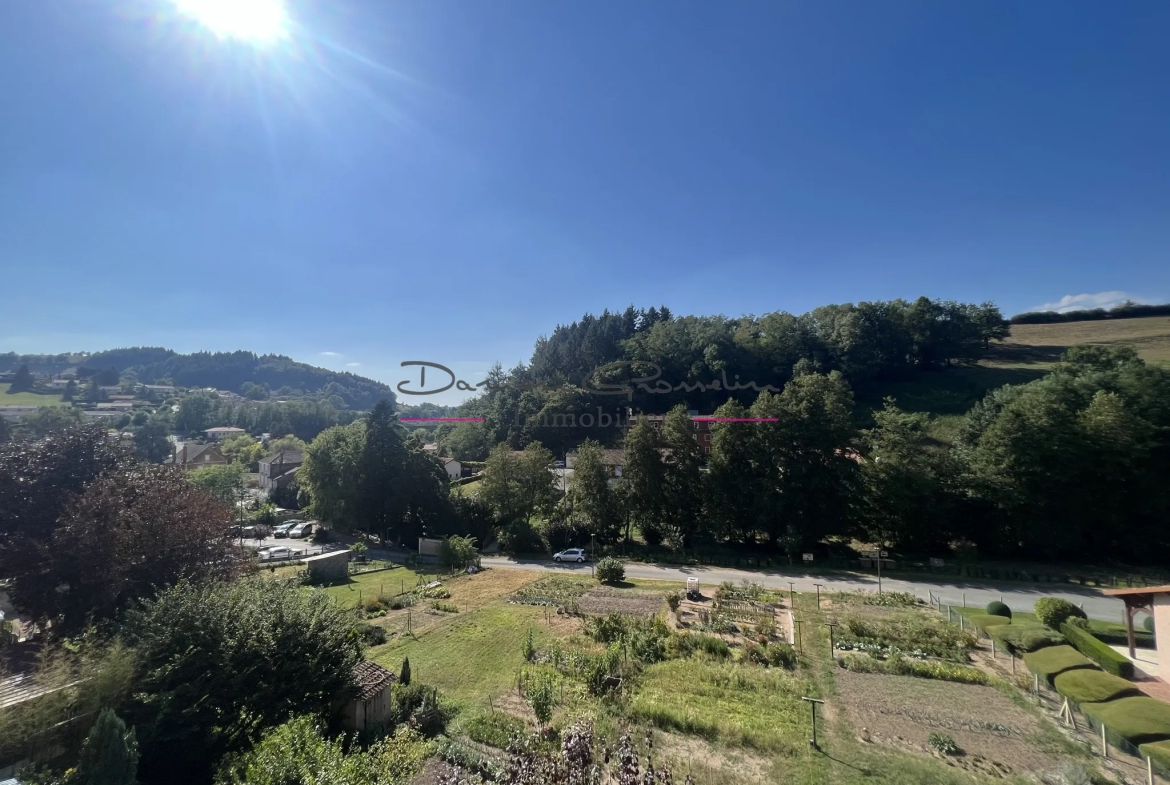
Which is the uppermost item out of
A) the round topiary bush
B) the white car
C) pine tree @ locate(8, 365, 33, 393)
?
pine tree @ locate(8, 365, 33, 393)

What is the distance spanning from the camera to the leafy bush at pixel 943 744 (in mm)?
8992

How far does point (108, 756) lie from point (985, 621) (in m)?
22.8

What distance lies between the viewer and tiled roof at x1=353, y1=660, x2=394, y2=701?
9.84 m

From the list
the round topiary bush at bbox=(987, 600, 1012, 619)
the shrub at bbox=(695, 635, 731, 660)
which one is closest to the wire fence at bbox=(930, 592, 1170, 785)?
the round topiary bush at bbox=(987, 600, 1012, 619)

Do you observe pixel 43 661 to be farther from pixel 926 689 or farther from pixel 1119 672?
pixel 1119 672

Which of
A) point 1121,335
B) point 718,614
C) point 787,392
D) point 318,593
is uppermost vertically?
point 1121,335

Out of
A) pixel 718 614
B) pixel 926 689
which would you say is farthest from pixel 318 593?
pixel 926 689

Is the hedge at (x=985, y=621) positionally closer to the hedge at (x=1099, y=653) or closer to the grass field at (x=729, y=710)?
the hedge at (x=1099, y=653)

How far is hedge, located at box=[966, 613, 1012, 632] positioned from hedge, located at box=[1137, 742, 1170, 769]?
282 inches

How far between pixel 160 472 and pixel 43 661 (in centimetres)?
903

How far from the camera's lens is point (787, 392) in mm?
28828

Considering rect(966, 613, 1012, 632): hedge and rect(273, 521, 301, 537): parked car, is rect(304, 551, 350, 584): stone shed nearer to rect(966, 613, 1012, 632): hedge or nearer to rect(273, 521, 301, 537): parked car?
rect(273, 521, 301, 537): parked car

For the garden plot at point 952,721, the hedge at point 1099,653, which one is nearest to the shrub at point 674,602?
the garden plot at point 952,721

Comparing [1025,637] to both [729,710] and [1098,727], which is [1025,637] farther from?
[729,710]
